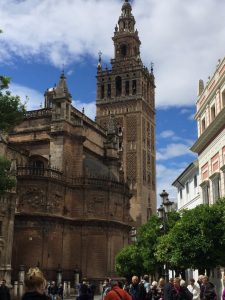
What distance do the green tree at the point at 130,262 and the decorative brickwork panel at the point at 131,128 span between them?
1487 inches

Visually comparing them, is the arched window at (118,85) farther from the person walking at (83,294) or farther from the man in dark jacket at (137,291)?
the man in dark jacket at (137,291)

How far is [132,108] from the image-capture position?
253ft

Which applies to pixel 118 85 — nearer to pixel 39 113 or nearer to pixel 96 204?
pixel 39 113

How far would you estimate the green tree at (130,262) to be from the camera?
34562mm

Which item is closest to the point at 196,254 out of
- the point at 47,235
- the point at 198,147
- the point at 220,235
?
the point at 220,235

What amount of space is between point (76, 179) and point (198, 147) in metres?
20.5

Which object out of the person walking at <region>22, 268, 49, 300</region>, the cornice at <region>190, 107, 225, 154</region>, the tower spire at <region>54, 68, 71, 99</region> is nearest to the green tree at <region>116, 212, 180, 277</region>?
the cornice at <region>190, 107, 225, 154</region>

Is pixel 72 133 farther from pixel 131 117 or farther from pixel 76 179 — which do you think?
pixel 131 117

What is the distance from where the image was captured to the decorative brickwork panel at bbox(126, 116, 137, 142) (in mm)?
75438

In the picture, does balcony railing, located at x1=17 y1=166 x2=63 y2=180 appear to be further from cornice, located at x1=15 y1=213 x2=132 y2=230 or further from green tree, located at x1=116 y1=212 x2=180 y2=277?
green tree, located at x1=116 y1=212 x2=180 y2=277

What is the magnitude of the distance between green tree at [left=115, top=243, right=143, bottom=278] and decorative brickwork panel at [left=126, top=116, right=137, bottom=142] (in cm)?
3777

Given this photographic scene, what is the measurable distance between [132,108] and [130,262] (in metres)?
43.2

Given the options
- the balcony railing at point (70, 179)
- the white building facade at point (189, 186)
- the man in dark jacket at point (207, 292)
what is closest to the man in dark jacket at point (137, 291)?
the man in dark jacket at point (207, 292)

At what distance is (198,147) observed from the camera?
27.1 metres
